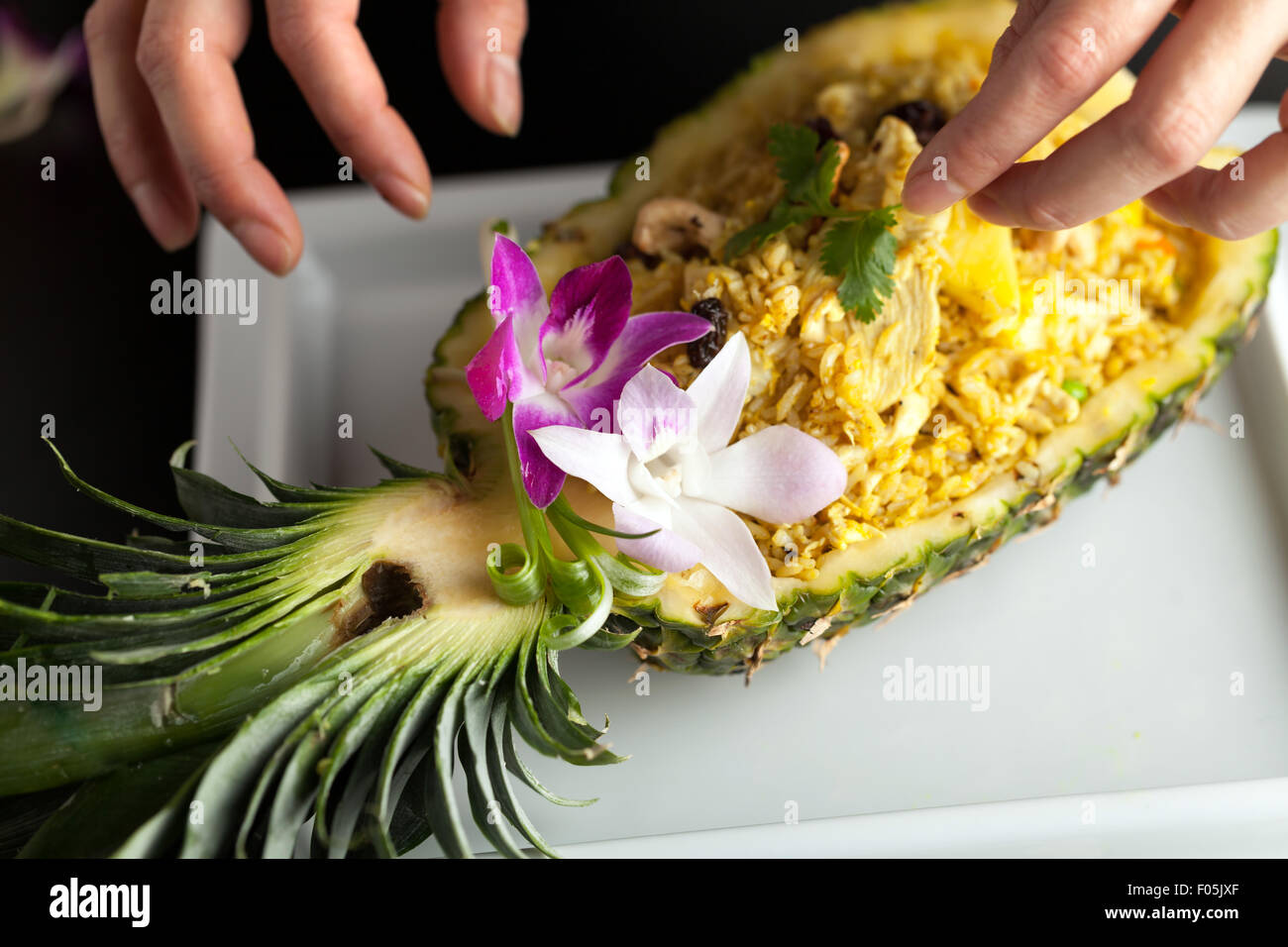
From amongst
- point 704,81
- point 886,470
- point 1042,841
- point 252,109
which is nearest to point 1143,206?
point 886,470

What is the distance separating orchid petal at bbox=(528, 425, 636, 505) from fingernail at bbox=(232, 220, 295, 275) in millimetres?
793

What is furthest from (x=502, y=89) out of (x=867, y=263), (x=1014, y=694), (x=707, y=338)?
(x=1014, y=694)

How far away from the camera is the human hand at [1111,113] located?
1210 millimetres

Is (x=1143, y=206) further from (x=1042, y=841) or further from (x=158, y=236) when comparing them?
(x=158, y=236)

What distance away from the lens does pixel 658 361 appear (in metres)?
1.59

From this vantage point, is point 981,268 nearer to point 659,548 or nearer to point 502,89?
point 659,548

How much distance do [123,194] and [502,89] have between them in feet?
4.22

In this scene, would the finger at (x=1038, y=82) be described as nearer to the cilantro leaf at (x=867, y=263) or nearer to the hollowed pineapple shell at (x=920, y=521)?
the cilantro leaf at (x=867, y=263)

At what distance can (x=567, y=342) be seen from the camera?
149 cm

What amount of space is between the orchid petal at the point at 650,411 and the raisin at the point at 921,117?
0.66 metres

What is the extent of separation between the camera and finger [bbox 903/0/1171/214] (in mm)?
1214

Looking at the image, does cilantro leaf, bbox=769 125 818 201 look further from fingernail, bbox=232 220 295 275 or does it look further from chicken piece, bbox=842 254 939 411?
fingernail, bbox=232 220 295 275

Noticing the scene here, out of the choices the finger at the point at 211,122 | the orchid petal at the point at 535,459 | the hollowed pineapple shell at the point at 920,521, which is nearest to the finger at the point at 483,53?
the hollowed pineapple shell at the point at 920,521

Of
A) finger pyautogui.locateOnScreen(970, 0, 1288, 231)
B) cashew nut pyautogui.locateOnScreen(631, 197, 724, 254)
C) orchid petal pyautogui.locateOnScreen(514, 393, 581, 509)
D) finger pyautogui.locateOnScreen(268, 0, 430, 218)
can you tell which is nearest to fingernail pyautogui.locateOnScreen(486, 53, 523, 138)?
finger pyautogui.locateOnScreen(268, 0, 430, 218)
